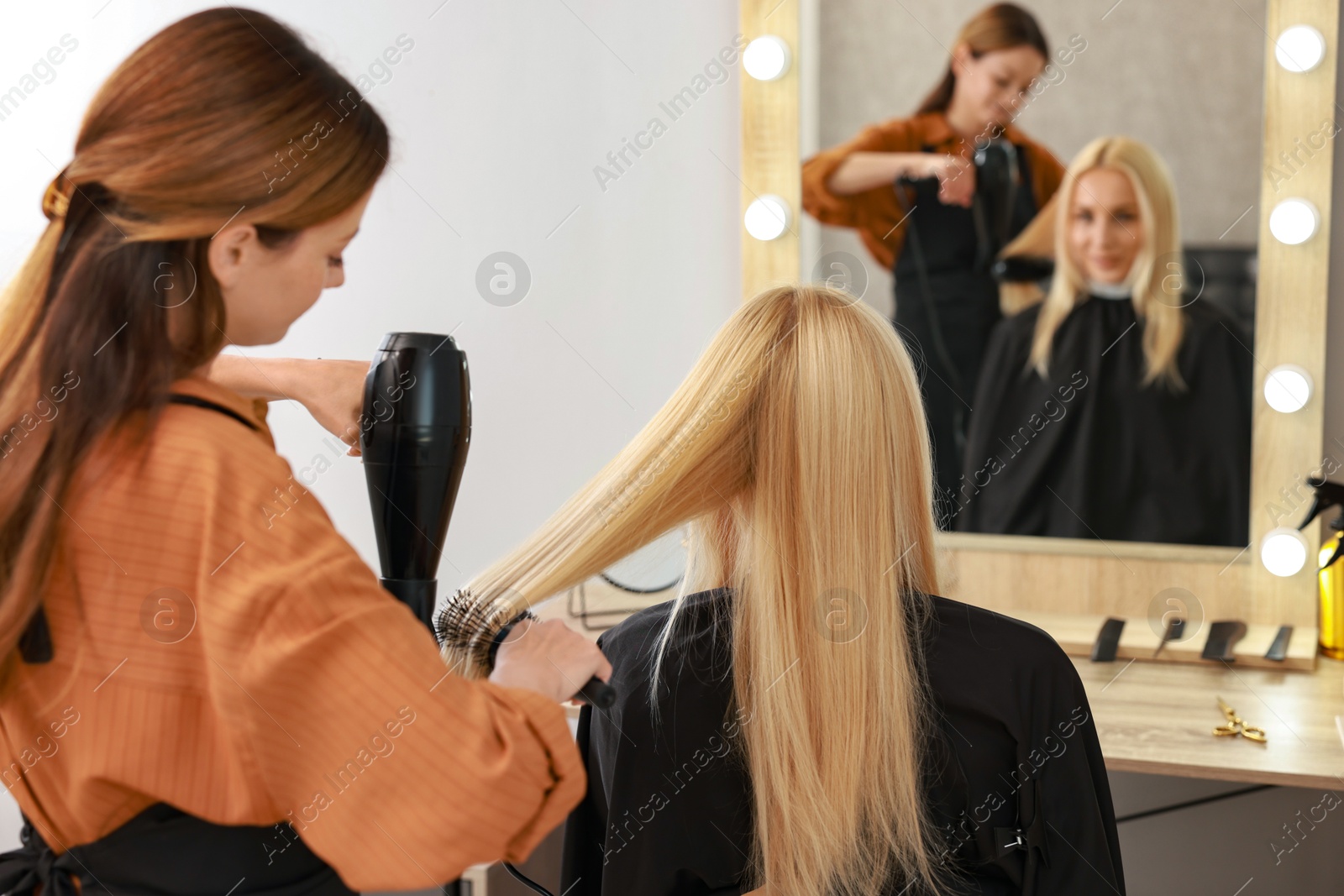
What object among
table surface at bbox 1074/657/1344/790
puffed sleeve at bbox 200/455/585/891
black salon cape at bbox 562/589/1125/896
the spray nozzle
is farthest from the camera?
the spray nozzle

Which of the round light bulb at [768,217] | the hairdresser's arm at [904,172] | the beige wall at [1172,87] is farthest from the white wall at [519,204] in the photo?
the beige wall at [1172,87]

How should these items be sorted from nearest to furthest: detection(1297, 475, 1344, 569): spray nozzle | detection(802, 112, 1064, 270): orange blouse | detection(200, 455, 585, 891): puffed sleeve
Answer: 1. detection(200, 455, 585, 891): puffed sleeve
2. detection(1297, 475, 1344, 569): spray nozzle
3. detection(802, 112, 1064, 270): orange blouse

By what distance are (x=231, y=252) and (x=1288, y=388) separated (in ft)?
4.54

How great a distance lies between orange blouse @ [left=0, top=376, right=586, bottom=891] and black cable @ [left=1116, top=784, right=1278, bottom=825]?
1377mm

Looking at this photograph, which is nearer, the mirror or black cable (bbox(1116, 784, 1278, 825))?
the mirror

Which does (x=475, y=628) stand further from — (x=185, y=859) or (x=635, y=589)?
(x=635, y=589)

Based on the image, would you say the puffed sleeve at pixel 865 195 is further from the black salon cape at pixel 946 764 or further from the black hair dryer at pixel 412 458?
the black hair dryer at pixel 412 458

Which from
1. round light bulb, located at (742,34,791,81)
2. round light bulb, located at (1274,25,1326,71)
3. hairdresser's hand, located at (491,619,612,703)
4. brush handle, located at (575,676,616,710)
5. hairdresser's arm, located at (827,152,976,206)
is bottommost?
brush handle, located at (575,676,616,710)

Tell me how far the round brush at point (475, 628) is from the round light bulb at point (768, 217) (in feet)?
3.41

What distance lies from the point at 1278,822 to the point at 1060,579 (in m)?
0.50

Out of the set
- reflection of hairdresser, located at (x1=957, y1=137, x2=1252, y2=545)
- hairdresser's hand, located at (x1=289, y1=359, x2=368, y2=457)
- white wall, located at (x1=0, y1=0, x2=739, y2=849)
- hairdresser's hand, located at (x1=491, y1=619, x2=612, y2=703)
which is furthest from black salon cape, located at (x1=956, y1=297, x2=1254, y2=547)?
hairdresser's hand, located at (x1=491, y1=619, x2=612, y2=703)

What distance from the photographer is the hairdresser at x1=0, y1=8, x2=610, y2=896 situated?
0.57 m

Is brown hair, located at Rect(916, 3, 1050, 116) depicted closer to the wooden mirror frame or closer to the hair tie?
the wooden mirror frame

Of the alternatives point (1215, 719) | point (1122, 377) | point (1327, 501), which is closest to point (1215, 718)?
point (1215, 719)
